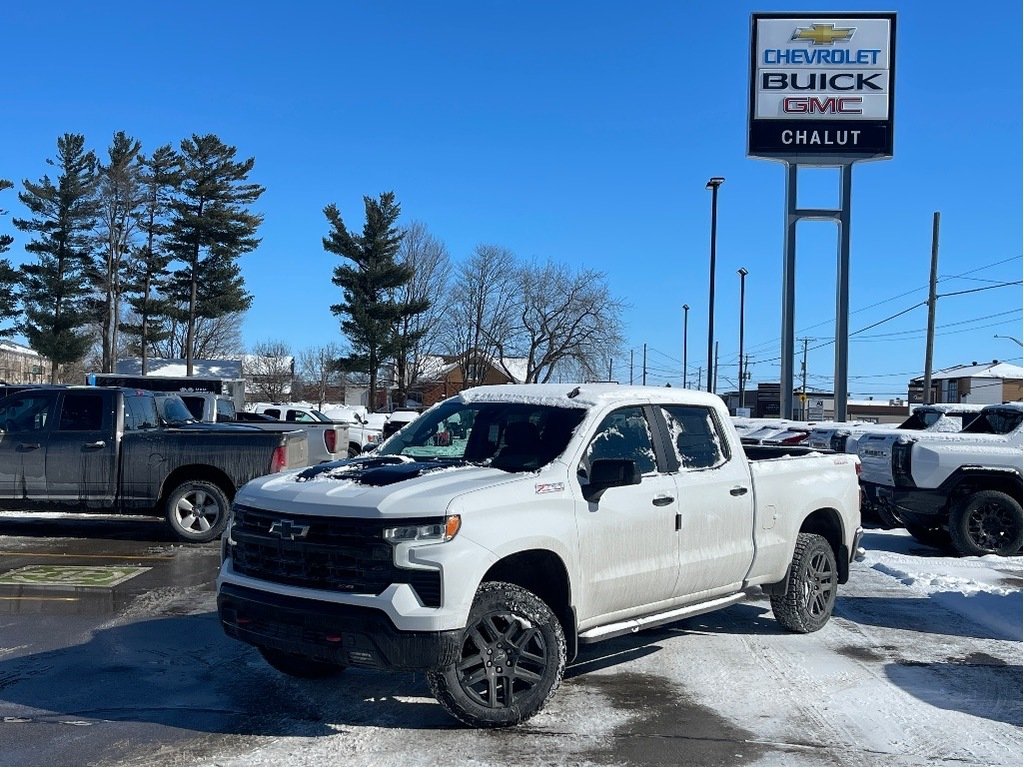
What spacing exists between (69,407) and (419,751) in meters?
8.36

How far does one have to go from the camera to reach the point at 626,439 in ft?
20.4

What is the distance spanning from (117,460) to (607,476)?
786cm

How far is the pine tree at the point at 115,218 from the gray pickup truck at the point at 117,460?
129 feet

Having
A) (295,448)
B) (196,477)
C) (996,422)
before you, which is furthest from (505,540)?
(996,422)

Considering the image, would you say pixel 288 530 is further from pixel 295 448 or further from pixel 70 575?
pixel 295 448

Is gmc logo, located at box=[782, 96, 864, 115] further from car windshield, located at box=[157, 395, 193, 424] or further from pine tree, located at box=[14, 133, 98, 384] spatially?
pine tree, located at box=[14, 133, 98, 384]

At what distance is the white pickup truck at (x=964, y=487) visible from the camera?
11.4 metres

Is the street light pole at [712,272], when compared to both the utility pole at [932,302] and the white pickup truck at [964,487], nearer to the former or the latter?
the utility pole at [932,302]

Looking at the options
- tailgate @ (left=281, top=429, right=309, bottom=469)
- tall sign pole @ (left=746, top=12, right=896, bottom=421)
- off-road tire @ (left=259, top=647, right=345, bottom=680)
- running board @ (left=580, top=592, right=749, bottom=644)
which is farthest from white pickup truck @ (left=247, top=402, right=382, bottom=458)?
running board @ (left=580, top=592, right=749, bottom=644)

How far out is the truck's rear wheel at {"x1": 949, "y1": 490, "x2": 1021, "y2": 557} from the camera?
11414mm

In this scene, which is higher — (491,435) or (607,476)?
(491,435)

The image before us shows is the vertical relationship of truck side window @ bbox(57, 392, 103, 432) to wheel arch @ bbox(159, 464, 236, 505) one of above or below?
above

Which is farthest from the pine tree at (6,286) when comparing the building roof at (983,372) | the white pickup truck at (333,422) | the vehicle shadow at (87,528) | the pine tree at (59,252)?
the building roof at (983,372)

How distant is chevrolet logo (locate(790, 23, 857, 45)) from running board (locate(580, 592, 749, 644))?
23894 mm
